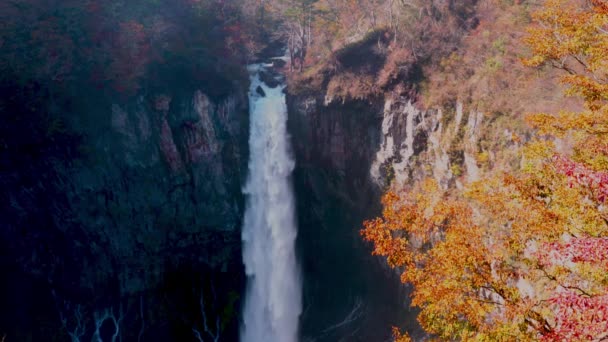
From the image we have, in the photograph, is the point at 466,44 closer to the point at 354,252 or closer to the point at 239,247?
the point at 354,252

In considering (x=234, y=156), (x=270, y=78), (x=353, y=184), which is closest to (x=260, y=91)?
(x=270, y=78)

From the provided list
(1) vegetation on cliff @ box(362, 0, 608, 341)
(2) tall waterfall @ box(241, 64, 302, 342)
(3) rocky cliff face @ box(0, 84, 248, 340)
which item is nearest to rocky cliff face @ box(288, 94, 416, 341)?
(2) tall waterfall @ box(241, 64, 302, 342)

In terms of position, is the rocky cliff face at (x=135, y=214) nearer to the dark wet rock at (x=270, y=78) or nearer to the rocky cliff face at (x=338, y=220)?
the dark wet rock at (x=270, y=78)

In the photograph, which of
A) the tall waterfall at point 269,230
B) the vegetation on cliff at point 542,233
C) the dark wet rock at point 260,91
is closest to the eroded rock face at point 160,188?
the tall waterfall at point 269,230

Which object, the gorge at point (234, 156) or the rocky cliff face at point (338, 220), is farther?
the rocky cliff face at point (338, 220)

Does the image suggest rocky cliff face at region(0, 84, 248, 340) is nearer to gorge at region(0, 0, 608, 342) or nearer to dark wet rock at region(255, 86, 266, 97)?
gorge at region(0, 0, 608, 342)

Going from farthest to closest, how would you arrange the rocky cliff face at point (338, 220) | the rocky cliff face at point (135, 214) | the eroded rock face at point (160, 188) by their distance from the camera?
the rocky cliff face at point (338, 220), the eroded rock face at point (160, 188), the rocky cliff face at point (135, 214)

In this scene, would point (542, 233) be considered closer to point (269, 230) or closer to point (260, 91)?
point (269, 230)

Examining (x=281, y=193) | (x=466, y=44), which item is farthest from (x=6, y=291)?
(x=466, y=44)
